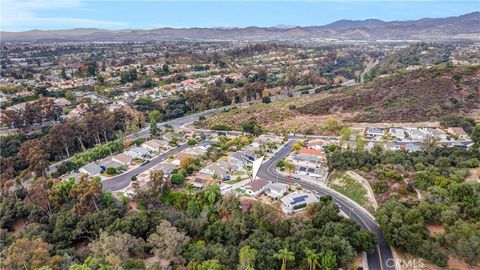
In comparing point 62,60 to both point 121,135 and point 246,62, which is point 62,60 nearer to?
point 246,62

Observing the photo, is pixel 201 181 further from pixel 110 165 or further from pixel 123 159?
pixel 123 159

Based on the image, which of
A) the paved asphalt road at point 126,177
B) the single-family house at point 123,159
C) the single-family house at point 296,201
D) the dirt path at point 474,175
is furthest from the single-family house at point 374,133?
the single-family house at point 123,159

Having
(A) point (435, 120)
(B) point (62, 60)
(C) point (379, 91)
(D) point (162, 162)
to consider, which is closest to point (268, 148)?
(D) point (162, 162)

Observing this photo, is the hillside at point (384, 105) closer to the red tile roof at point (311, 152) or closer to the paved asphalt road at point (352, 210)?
the red tile roof at point (311, 152)

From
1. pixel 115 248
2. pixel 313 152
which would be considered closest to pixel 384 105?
pixel 313 152

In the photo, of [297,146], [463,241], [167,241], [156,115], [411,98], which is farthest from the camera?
[156,115]

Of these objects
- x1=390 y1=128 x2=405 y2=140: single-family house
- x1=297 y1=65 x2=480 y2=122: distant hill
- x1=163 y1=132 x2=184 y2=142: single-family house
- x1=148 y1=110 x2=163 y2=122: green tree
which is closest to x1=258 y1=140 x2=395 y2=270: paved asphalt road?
x1=390 y1=128 x2=405 y2=140: single-family house

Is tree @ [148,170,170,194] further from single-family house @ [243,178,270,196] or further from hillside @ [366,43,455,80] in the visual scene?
hillside @ [366,43,455,80]
